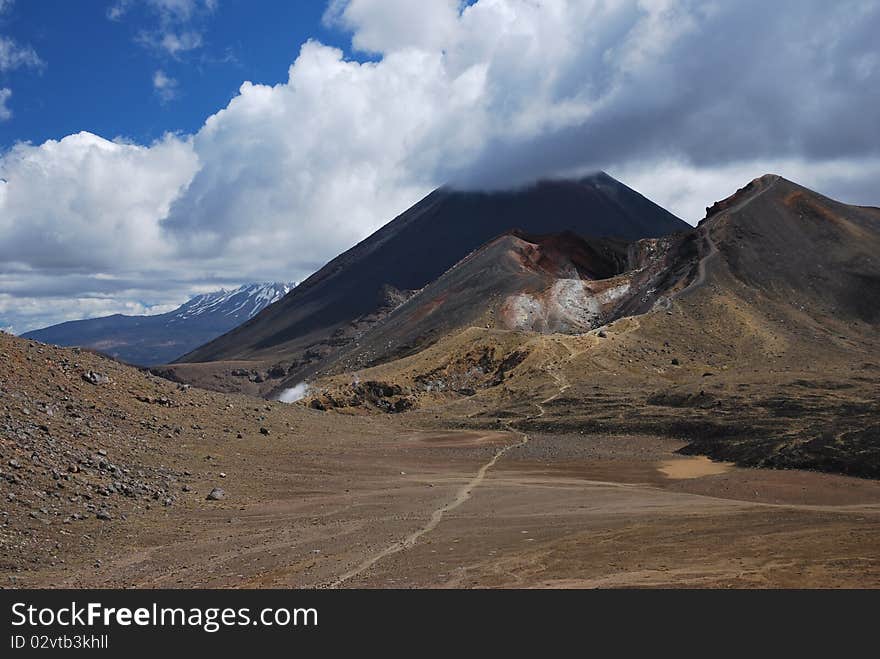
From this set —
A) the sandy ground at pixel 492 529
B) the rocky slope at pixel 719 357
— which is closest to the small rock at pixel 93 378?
the sandy ground at pixel 492 529

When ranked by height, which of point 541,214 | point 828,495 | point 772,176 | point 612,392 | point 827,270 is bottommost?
point 828,495

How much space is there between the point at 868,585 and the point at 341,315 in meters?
129

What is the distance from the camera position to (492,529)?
2089 cm

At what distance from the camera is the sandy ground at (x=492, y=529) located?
51.4ft

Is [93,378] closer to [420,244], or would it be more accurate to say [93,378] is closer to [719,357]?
[719,357]

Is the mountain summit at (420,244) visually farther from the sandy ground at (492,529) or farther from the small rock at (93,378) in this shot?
the sandy ground at (492,529)

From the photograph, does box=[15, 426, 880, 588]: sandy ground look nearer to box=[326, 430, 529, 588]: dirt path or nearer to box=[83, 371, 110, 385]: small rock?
box=[326, 430, 529, 588]: dirt path

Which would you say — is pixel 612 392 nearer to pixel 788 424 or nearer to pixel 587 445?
pixel 587 445

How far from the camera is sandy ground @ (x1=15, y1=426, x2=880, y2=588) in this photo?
15.7 m

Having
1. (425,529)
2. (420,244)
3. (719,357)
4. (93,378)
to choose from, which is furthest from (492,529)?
(420,244)

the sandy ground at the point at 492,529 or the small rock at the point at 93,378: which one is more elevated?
the small rock at the point at 93,378

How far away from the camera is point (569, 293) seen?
84875 mm
